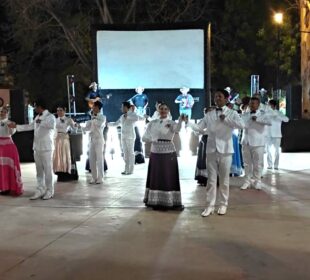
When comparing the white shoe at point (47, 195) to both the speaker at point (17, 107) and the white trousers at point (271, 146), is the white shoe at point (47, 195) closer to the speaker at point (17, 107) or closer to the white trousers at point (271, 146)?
the white trousers at point (271, 146)

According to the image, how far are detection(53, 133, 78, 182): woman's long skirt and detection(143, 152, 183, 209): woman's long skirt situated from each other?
3718mm

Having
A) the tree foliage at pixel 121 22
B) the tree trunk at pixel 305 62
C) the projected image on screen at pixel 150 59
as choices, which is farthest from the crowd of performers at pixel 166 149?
the tree foliage at pixel 121 22

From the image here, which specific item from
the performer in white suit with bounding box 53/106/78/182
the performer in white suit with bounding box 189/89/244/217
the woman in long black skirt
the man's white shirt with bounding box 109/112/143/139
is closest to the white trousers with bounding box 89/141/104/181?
the performer in white suit with bounding box 53/106/78/182

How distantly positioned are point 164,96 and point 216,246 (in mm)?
14270

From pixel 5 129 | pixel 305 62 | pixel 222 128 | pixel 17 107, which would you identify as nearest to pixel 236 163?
pixel 222 128

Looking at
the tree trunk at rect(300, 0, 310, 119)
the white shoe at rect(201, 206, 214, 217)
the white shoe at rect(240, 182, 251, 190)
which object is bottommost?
the white shoe at rect(201, 206, 214, 217)

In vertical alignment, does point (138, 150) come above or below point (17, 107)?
below

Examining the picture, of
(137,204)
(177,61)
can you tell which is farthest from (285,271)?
(177,61)

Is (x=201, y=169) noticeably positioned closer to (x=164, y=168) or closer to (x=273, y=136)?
(x=164, y=168)

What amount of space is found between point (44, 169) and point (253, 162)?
379 centimetres

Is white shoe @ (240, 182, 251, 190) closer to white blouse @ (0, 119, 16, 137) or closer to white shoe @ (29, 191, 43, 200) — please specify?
white shoe @ (29, 191, 43, 200)

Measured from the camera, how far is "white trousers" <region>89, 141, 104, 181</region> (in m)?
11.1

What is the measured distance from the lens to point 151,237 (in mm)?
6621

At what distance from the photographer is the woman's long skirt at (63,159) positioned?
452 inches
